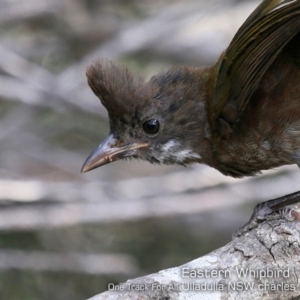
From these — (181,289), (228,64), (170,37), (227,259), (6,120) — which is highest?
(170,37)

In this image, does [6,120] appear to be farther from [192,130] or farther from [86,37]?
[192,130]

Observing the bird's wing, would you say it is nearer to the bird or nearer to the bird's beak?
the bird

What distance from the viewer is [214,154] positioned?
483cm

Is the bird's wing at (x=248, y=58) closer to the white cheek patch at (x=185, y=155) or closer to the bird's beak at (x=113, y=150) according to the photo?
the white cheek patch at (x=185, y=155)

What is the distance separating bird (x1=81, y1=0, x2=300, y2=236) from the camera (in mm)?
4453

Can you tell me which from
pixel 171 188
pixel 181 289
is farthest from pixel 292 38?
pixel 171 188

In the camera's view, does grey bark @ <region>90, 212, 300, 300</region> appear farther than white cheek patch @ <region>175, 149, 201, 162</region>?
No

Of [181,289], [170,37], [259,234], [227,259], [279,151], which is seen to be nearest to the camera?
[181,289]

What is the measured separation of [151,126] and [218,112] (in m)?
0.50

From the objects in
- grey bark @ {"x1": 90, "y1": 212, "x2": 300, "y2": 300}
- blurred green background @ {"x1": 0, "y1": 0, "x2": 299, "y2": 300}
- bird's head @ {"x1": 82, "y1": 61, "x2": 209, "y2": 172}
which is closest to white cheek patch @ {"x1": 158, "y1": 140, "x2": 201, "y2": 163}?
bird's head @ {"x1": 82, "y1": 61, "x2": 209, "y2": 172}

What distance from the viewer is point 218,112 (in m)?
4.65

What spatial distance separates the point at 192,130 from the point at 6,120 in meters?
3.43

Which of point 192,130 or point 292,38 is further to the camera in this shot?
point 192,130

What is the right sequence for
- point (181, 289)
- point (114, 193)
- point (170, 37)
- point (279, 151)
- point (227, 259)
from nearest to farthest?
point (181, 289) < point (227, 259) < point (279, 151) < point (114, 193) < point (170, 37)
